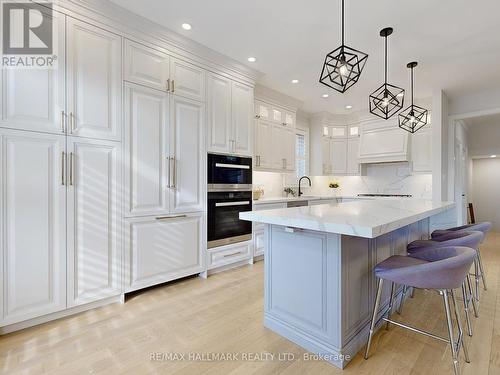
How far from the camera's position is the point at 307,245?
5.57 ft

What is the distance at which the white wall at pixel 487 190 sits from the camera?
6602mm

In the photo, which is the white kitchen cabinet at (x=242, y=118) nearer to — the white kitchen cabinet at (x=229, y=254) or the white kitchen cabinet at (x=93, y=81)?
the white kitchen cabinet at (x=229, y=254)

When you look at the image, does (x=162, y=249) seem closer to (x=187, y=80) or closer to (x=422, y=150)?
Result: (x=187, y=80)

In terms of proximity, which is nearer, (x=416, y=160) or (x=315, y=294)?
(x=315, y=294)

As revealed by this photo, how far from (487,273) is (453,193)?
5.68 ft

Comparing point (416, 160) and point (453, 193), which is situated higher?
point (416, 160)

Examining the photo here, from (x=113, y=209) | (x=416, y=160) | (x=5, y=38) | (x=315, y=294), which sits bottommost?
(x=315, y=294)

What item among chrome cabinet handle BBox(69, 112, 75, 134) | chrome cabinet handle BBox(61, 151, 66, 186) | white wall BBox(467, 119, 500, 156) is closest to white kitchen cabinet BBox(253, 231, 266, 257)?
chrome cabinet handle BBox(61, 151, 66, 186)

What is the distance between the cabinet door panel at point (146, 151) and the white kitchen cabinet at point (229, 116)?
60cm

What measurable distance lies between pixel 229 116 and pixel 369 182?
12.3 feet

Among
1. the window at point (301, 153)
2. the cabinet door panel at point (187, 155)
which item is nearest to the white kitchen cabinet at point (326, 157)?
the window at point (301, 153)

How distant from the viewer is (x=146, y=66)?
2529 mm

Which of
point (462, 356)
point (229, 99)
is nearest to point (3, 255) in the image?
point (229, 99)

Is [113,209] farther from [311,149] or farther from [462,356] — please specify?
[311,149]
